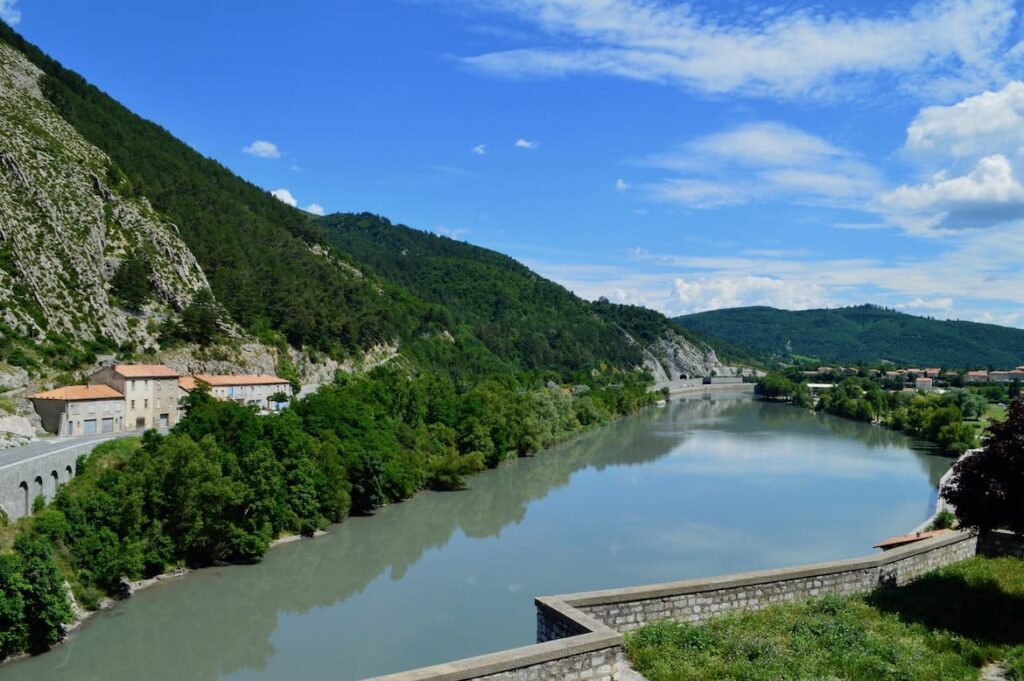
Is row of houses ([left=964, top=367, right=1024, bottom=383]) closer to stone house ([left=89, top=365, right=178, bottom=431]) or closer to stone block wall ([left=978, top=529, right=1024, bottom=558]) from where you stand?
stone house ([left=89, top=365, right=178, bottom=431])

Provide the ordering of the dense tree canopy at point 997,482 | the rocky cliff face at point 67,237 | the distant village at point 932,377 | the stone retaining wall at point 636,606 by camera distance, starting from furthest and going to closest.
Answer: the distant village at point 932,377, the rocky cliff face at point 67,237, the dense tree canopy at point 997,482, the stone retaining wall at point 636,606

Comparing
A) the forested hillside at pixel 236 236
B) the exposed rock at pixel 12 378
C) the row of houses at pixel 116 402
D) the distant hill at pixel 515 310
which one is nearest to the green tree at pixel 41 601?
the row of houses at pixel 116 402

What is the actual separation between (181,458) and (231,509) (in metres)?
2.22

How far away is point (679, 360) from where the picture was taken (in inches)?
5886

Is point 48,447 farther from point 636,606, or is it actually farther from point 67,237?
point 67,237

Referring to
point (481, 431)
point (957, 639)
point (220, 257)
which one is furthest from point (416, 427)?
point (957, 639)

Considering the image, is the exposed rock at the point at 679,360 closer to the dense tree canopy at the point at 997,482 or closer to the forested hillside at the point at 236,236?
the forested hillside at the point at 236,236

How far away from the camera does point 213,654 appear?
1684 cm

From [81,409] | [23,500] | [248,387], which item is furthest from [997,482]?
[248,387]

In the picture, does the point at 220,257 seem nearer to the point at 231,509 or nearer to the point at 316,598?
the point at 231,509

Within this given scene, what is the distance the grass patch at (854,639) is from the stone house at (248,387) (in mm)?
33782

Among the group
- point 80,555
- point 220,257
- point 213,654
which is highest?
point 220,257

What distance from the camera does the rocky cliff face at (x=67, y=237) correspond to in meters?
36.4

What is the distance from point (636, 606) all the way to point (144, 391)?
95.6ft
